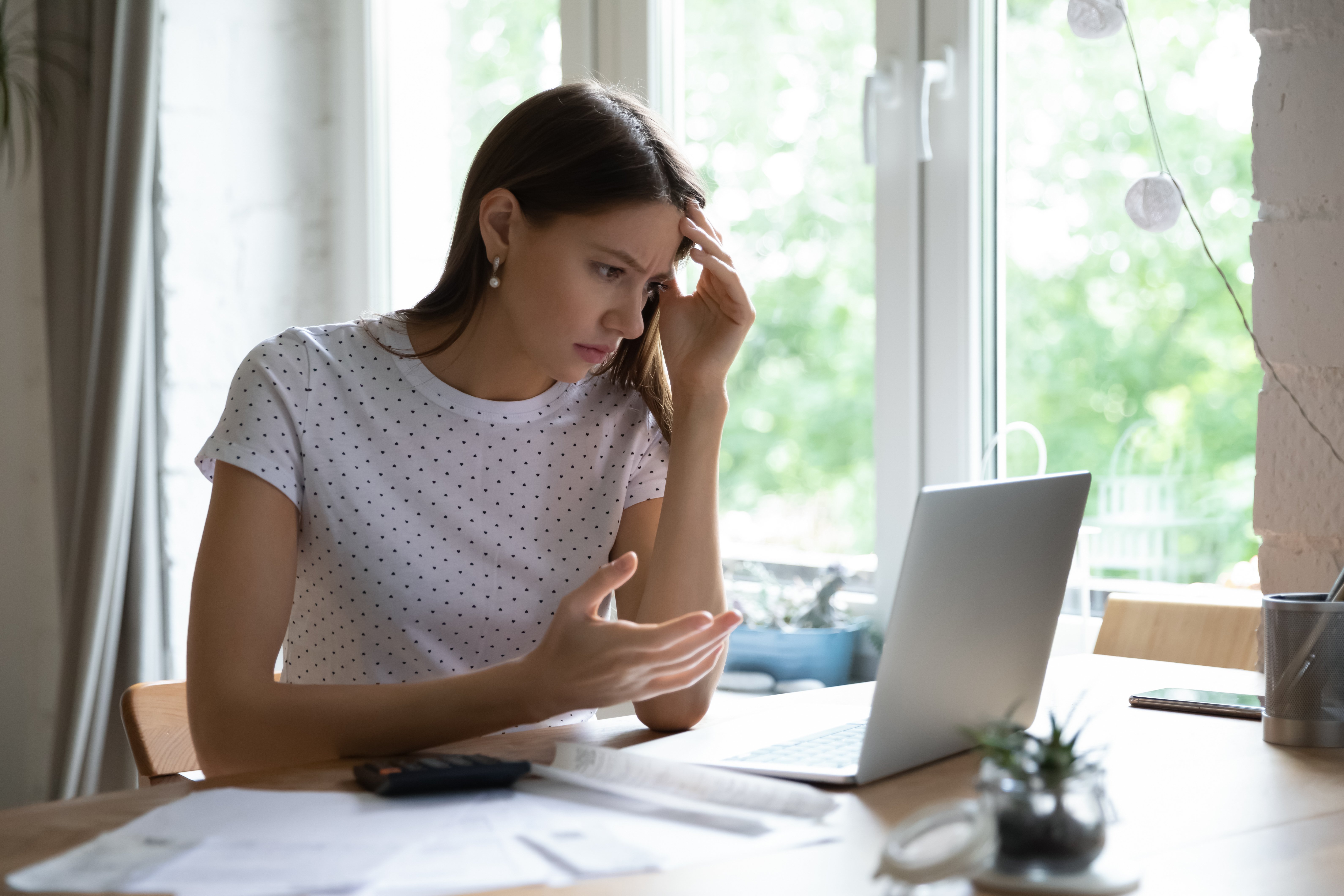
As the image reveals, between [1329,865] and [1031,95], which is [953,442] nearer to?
[1031,95]

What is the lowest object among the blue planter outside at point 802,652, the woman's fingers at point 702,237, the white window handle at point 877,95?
the blue planter outside at point 802,652

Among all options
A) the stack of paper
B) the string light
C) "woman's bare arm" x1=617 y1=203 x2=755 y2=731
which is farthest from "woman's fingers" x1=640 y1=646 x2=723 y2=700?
the string light

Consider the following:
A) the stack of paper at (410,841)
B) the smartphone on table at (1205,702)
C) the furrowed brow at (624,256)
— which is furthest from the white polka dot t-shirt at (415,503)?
the smartphone on table at (1205,702)

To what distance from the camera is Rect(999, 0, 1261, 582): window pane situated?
5.23 ft

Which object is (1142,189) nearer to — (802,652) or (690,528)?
(690,528)

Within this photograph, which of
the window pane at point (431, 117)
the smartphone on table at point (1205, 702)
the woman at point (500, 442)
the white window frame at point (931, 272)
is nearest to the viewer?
the smartphone on table at point (1205, 702)

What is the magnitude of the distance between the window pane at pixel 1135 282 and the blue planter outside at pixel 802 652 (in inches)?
14.9

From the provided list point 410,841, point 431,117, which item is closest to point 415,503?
point 410,841

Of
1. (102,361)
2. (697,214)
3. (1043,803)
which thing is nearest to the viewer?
(1043,803)

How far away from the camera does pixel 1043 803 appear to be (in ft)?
2.02

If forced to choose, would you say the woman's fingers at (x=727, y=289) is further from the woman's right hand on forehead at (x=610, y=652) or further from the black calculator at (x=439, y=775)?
the black calculator at (x=439, y=775)

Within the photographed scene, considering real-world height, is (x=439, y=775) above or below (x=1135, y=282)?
below

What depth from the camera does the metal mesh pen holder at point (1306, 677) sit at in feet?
3.17

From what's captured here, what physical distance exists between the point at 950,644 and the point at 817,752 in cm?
14
